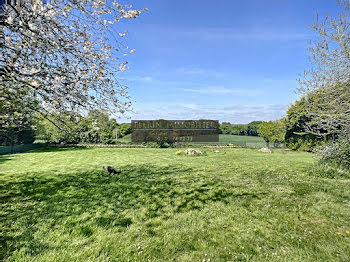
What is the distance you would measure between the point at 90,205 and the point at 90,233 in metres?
1.52

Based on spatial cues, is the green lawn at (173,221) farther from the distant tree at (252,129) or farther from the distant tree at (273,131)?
the distant tree at (252,129)

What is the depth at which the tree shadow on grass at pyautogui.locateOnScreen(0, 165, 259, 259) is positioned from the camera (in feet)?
12.0

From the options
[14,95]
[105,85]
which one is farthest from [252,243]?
[14,95]

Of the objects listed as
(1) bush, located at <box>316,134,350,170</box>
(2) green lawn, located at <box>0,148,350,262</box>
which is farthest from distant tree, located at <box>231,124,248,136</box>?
(2) green lawn, located at <box>0,148,350,262</box>

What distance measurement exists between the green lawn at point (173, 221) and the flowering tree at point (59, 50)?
9.25 ft

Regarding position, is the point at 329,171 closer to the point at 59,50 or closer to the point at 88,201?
the point at 88,201

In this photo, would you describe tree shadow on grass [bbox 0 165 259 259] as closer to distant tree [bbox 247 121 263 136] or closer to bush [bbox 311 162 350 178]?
bush [bbox 311 162 350 178]

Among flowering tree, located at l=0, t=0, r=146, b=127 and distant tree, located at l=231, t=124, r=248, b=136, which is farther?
distant tree, located at l=231, t=124, r=248, b=136

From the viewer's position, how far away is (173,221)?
13.1 feet

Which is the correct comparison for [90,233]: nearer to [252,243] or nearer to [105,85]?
[252,243]

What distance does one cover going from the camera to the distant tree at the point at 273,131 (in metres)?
28.9

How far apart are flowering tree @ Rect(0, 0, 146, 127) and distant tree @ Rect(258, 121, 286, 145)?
2895cm

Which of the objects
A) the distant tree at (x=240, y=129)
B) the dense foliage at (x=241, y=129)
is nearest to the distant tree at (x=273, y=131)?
the distant tree at (x=240, y=129)

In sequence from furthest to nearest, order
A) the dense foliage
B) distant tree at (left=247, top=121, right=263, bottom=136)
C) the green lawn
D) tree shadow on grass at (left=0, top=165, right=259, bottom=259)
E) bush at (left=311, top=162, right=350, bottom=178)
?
the dense foliage < distant tree at (left=247, top=121, right=263, bottom=136) < bush at (left=311, top=162, right=350, bottom=178) < tree shadow on grass at (left=0, top=165, right=259, bottom=259) < the green lawn
